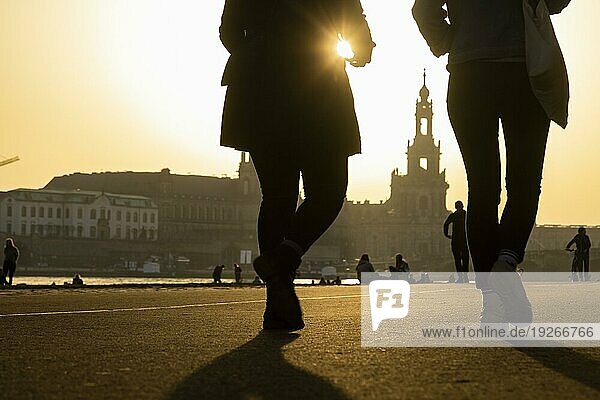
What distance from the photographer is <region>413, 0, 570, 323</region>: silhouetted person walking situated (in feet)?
12.9

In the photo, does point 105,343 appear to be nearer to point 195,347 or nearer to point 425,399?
point 195,347

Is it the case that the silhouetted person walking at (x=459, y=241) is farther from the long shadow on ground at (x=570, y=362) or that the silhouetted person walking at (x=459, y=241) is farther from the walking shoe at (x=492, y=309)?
the long shadow on ground at (x=570, y=362)

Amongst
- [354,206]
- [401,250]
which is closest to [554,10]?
[401,250]

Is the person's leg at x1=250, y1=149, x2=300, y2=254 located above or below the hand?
below

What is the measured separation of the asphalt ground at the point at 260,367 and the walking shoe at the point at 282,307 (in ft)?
0.20

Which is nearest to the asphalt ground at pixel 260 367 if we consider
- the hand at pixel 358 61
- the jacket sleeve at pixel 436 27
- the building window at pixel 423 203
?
the hand at pixel 358 61

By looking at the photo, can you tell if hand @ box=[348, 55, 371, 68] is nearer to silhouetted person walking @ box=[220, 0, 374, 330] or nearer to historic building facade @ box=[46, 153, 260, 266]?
silhouetted person walking @ box=[220, 0, 374, 330]

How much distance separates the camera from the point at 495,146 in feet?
13.2

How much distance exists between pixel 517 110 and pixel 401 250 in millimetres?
124088

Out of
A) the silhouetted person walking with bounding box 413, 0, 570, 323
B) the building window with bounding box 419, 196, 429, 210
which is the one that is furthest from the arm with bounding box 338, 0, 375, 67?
the building window with bounding box 419, 196, 429, 210

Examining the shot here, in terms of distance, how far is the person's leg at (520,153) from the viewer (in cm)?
393

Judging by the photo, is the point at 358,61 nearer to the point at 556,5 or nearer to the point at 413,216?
the point at 556,5

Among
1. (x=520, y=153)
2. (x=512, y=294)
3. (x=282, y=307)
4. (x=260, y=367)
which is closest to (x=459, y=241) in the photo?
(x=520, y=153)

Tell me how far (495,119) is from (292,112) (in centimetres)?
71
